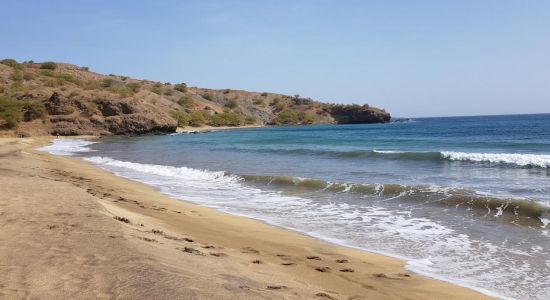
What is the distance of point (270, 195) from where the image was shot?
13984mm

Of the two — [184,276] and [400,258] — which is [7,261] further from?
[400,258]

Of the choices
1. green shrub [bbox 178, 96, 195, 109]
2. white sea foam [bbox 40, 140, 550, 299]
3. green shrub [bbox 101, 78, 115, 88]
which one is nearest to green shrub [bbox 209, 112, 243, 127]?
green shrub [bbox 178, 96, 195, 109]

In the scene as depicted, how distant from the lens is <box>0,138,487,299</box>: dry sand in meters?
4.33

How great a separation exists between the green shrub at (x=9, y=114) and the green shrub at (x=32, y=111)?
4.09 feet

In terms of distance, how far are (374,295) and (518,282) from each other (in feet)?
7.07

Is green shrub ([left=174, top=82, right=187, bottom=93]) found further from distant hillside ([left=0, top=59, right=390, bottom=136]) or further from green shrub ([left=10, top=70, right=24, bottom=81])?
green shrub ([left=10, top=70, right=24, bottom=81])

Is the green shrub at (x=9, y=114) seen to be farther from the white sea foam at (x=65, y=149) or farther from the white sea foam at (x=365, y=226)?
the white sea foam at (x=365, y=226)

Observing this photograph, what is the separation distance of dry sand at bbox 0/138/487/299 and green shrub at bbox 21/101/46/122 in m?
49.8

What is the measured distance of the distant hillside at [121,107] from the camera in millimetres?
54438

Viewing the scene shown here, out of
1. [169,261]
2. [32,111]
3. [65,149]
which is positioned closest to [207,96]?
[32,111]

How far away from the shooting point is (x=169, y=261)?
5328 mm

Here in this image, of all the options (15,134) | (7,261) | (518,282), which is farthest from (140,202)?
(15,134)

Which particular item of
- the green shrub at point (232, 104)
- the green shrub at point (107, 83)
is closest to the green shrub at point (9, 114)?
the green shrub at point (107, 83)

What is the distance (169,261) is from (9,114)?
173ft
